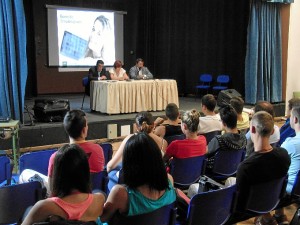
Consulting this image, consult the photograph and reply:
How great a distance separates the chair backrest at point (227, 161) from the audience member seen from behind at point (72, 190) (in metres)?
1.54

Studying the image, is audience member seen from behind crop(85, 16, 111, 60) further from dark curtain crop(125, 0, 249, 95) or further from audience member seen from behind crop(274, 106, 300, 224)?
audience member seen from behind crop(274, 106, 300, 224)

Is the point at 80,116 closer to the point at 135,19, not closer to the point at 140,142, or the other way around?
the point at 140,142

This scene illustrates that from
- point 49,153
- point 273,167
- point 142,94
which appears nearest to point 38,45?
point 142,94

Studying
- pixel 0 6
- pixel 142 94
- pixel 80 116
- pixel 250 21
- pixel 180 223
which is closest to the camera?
pixel 180 223

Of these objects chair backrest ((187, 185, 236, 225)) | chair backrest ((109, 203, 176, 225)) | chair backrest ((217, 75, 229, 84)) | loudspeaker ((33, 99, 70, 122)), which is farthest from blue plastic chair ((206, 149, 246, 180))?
chair backrest ((217, 75, 229, 84))

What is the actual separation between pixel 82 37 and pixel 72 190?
832 centimetres

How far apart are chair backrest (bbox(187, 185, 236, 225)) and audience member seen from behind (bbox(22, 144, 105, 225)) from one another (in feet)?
1.64

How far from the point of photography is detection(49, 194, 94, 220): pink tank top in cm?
157

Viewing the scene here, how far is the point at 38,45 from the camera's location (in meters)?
9.29

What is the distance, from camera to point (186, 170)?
296 centimetres

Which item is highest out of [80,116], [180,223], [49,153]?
[80,116]

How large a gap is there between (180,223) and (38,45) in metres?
8.06

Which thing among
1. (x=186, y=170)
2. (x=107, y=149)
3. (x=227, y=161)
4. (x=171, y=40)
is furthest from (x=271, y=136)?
(x=171, y=40)

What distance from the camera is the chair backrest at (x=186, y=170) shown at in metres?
2.92
